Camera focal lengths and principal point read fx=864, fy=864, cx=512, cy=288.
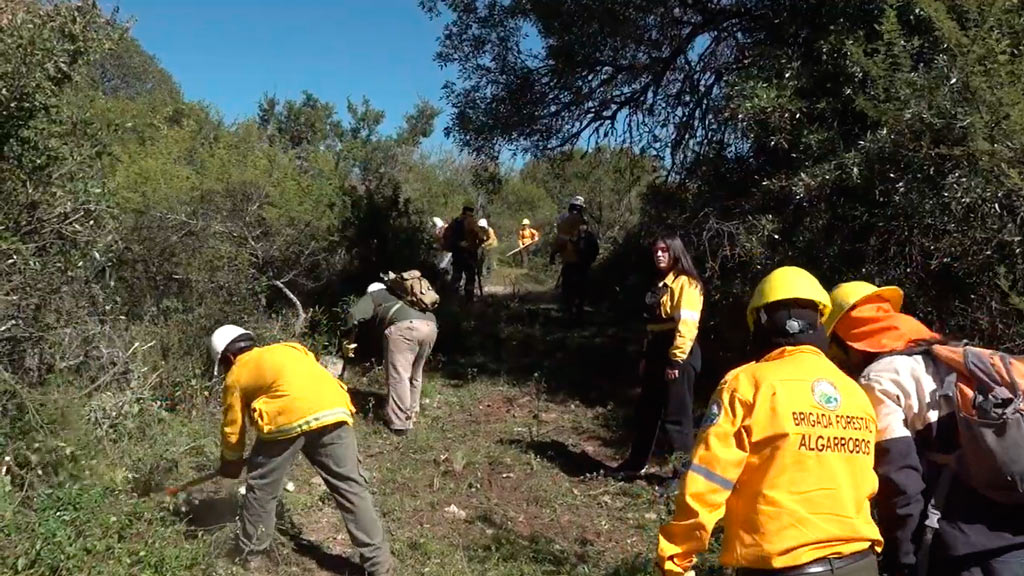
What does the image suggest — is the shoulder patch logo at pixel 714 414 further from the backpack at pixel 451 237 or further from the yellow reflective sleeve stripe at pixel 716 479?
the backpack at pixel 451 237

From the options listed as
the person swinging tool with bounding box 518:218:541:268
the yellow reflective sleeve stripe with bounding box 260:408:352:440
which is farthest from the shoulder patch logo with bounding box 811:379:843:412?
the person swinging tool with bounding box 518:218:541:268

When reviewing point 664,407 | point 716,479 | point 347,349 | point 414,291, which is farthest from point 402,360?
point 716,479

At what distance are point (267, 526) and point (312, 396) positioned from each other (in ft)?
2.57

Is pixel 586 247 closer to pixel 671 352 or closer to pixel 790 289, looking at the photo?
pixel 671 352

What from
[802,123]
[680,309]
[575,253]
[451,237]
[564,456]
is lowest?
[564,456]

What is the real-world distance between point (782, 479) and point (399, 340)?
5135 mm

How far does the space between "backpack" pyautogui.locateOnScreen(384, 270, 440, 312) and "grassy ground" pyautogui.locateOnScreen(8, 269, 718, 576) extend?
1063 mm

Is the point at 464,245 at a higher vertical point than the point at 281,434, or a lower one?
higher

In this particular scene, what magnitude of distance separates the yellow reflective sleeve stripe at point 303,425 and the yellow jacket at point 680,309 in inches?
89.8

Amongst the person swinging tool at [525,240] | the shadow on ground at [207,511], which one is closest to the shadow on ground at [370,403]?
the shadow on ground at [207,511]

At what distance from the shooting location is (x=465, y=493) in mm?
6070

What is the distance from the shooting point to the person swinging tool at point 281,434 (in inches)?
175

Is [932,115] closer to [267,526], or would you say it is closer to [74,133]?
[267,526]

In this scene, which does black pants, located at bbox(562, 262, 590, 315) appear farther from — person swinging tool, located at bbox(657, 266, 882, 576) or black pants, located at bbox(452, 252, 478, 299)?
person swinging tool, located at bbox(657, 266, 882, 576)
